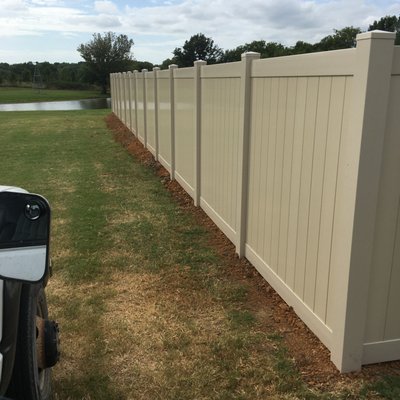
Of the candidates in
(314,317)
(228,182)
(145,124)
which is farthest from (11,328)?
(145,124)

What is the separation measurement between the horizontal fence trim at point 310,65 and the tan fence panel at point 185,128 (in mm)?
2966

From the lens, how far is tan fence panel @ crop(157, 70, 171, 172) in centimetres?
928

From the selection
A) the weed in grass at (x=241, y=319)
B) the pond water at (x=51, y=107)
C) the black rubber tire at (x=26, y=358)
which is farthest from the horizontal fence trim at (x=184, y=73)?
the pond water at (x=51, y=107)

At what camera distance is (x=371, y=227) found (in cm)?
297

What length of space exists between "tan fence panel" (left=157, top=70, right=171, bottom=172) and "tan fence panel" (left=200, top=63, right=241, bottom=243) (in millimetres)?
2641

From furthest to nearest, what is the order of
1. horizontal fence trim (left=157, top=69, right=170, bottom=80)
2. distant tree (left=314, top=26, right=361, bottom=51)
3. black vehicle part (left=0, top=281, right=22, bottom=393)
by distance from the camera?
distant tree (left=314, top=26, right=361, bottom=51)
horizontal fence trim (left=157, top=69, right=170, bottom=80)
black vehicle part (left=0, top=281, right=22, bottom=393)

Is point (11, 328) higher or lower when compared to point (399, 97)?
lower

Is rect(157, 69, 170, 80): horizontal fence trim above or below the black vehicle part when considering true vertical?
above

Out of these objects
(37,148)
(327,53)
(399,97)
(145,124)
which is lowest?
(37,148)

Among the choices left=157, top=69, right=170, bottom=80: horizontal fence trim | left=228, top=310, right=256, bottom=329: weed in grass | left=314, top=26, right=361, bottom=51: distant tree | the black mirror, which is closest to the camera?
the black mirror

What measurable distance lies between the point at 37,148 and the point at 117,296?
36.6 feet

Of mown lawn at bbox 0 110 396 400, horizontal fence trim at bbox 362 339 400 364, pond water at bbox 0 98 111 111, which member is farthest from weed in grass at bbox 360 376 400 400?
pond water at bbox 0 98 111 111

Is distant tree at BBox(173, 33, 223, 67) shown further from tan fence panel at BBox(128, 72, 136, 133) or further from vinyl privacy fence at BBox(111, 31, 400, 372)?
vinyl privacy fence at BBox(111, 31, 400, 372)

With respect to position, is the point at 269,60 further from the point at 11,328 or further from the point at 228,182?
the point at 11,328
